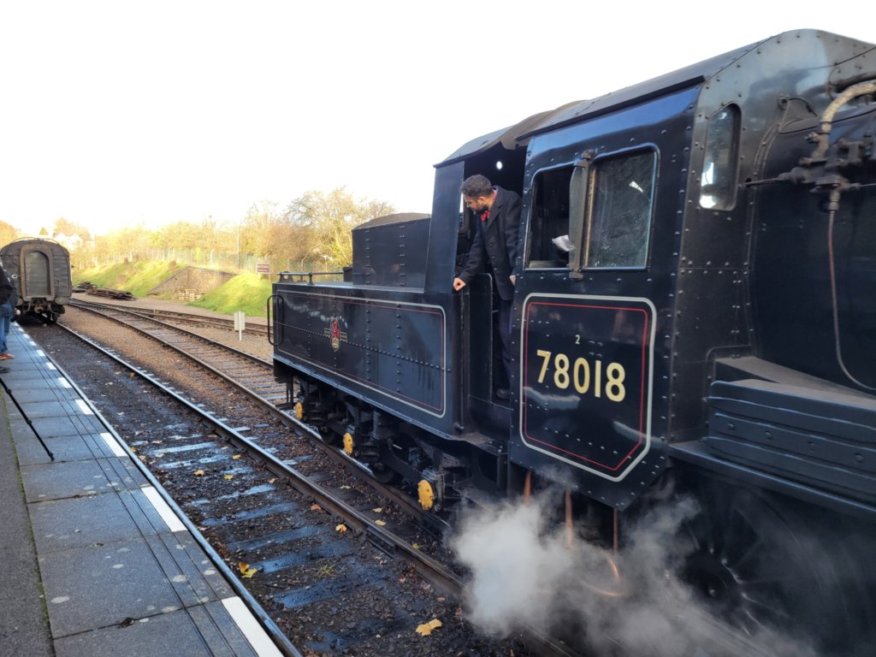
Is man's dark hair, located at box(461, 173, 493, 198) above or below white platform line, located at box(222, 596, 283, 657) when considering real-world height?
above

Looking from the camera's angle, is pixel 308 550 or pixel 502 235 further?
pixel 308 550

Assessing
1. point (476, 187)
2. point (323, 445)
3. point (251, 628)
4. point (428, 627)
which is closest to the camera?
point (251, 628)

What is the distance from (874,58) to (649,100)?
4.30ft

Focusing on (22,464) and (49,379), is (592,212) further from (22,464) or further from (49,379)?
(49,379)

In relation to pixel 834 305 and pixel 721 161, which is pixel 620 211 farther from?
pixel 834 305

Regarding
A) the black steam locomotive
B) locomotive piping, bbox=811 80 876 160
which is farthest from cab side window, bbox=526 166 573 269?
locomotive piping, bbox=811 80 876 160

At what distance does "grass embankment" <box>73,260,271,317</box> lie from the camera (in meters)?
29.9

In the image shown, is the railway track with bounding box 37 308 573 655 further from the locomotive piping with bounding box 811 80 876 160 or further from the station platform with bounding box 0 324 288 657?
the locomotive piping with bounding box 811 80 876 160

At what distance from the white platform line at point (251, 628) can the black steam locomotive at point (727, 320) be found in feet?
6.35

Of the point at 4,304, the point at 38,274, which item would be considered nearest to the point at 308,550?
the point at 4,304

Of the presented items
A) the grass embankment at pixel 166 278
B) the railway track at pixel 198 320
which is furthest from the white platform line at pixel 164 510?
the grass embankment at pixel 166 278

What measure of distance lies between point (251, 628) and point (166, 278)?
1787 inches

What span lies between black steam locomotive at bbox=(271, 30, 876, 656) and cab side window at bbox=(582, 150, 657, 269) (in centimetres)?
1

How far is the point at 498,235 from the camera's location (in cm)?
451
